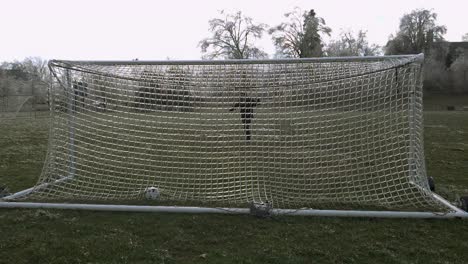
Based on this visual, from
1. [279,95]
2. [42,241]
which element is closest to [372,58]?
[279,95]

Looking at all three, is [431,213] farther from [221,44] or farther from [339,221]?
[221,44]

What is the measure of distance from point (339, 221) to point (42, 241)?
3168 mm

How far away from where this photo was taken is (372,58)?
5.04 metres

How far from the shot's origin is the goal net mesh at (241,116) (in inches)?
213

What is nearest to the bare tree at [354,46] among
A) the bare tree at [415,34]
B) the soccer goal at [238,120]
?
the bare tree at [415,34]

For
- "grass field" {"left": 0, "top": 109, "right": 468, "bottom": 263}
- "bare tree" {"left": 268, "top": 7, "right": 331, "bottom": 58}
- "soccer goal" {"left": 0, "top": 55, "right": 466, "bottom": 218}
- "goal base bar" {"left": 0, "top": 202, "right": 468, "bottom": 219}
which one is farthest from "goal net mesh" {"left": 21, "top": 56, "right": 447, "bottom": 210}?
"bare tree" {"left": 268, "top": 7, "right": 331, "bottom": 58}

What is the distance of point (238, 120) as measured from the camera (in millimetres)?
6473

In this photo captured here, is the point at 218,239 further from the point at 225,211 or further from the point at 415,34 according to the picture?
the point at 415,34

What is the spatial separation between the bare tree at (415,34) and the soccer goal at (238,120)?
64.0 meters

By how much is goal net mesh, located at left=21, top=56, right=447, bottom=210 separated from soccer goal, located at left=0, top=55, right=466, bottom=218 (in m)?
0.02

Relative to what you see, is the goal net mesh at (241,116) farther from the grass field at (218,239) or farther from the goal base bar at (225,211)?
the grass field at (218,239)

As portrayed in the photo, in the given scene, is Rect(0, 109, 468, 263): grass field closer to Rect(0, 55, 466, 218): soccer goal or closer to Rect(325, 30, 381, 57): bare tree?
Rect(0, 55, 466, 218): soccer goal

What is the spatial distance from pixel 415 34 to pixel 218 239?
69.6 m

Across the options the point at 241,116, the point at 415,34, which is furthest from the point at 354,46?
the point at 241,116
